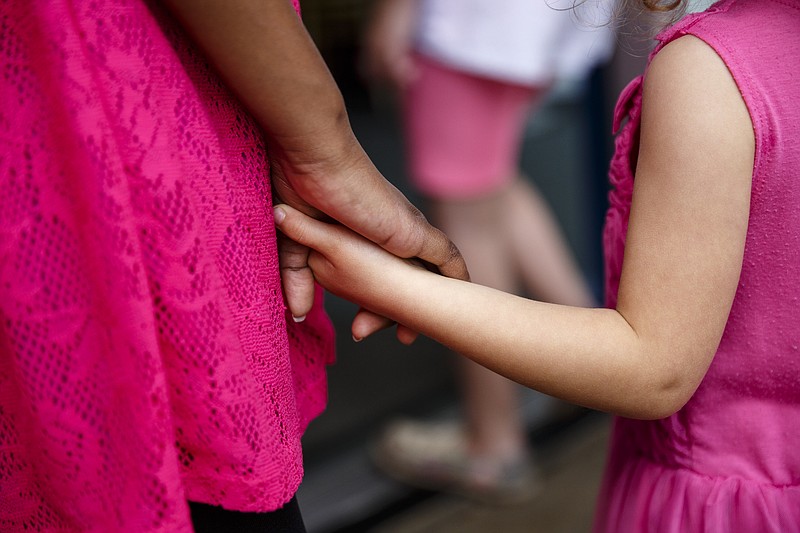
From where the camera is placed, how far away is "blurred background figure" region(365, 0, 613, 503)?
1.67m

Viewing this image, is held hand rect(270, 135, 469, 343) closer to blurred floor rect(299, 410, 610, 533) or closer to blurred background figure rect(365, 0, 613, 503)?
blurred background figure rect(365, 0, 613, 503)

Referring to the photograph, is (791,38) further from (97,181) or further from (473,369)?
(473,369)

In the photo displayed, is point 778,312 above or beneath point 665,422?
above

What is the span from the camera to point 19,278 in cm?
60

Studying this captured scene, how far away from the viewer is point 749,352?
2.57 feet

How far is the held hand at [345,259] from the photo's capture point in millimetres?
753

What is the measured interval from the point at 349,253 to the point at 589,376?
24 cm

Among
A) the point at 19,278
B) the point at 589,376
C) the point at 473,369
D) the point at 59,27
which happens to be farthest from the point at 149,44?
the point at 473,369

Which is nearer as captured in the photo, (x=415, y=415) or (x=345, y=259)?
(x=345, y=259)

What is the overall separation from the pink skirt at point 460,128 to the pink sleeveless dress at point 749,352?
2.88 feet

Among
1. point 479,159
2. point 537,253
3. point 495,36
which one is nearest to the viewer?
point 495,36

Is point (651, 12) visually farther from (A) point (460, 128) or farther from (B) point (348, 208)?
(A) point (460, 128)

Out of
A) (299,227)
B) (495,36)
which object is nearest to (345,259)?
→ (299,227)

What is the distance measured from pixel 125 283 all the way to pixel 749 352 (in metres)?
0.56
